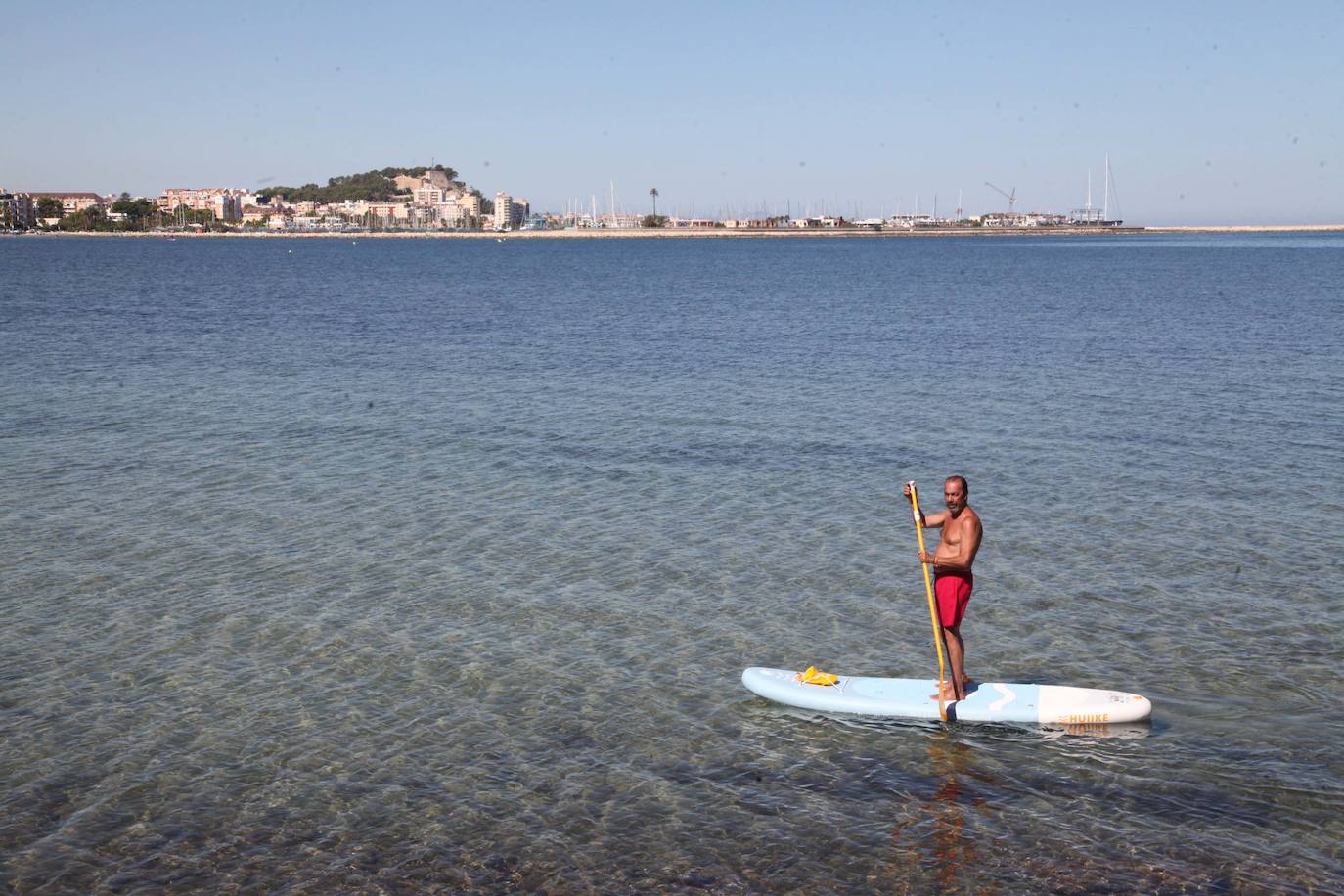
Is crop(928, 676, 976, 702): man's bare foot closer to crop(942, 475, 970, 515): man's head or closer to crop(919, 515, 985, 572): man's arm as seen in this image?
crop(919, 515, 985, 572): man's arm

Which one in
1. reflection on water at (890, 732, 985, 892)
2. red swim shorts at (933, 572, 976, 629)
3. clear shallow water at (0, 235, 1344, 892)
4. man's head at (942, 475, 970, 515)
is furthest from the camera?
red swim shorts at (933, 572, 976, 629)

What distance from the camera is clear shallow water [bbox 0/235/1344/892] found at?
9.05 metres

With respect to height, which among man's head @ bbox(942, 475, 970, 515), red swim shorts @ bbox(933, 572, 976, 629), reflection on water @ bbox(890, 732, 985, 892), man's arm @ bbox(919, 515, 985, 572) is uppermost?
man's head @ bbox(942, 475, 970, 515)

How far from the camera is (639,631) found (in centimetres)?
1366

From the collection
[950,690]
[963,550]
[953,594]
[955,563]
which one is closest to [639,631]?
[950,690]

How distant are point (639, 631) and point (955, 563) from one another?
4.16 meters

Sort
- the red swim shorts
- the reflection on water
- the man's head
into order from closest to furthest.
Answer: the reflection on water → the man's head → the red swim shorts

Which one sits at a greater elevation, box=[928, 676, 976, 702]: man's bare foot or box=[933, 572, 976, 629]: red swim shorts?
box=[933, 572, 976, 629]: red swim shorts

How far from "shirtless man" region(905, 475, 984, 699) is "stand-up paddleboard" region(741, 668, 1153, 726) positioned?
0.22 meters

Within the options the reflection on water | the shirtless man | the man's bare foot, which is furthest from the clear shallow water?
the shirtless man

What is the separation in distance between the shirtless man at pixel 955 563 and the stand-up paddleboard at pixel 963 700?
0.22 m

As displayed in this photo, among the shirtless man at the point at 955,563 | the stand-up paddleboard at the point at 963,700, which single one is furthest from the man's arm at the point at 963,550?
the stand-up paddleboard at the point at 963,700

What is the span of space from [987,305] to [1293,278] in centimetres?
4347

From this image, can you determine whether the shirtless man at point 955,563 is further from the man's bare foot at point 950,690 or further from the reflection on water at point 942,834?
the reflection on water at point 942,834
